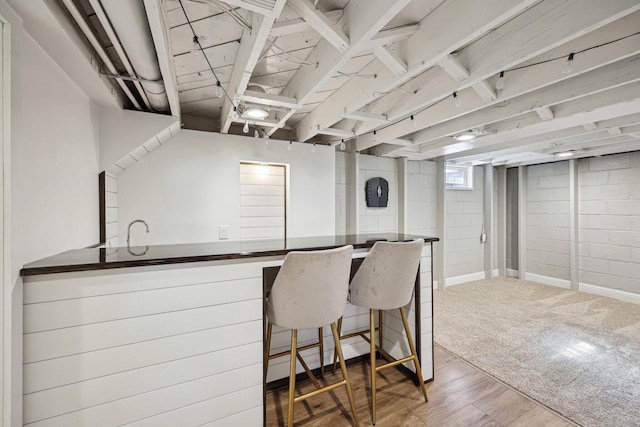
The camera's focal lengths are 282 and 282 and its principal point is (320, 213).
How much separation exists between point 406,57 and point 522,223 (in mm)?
4958

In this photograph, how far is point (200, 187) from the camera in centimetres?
282

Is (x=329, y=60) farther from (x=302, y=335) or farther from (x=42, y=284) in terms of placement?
(x=302, y=335)

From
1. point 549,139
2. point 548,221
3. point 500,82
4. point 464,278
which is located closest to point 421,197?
point 464,278

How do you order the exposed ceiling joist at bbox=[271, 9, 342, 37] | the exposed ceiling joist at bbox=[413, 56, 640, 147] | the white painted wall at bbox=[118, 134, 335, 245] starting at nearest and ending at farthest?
1. the exposed ceiling joist at bbox=[271, 9, 342, 37]
2. the exposed ceiling joist at bbox=[413, 56, 640, 147]
3. the white painted wall at bbox=[118, 134, 335, 245]

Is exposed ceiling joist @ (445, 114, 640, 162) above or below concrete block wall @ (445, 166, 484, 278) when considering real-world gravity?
above

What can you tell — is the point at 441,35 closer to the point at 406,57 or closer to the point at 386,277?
the point at 406,57

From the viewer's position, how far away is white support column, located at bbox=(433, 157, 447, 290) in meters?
4.64

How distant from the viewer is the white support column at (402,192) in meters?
4.33

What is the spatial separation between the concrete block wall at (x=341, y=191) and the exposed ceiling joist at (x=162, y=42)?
2.42m

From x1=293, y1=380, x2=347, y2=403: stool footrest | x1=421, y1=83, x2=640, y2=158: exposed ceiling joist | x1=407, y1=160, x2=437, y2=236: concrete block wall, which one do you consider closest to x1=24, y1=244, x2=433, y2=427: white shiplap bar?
x1=293, y1=380, x2=347, y2=403: stool footrest

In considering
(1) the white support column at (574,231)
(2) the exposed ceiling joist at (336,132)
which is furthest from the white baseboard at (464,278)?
(2) the exposed ceiling joist at (336,132)

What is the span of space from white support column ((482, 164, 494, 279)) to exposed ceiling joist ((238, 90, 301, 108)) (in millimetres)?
4511

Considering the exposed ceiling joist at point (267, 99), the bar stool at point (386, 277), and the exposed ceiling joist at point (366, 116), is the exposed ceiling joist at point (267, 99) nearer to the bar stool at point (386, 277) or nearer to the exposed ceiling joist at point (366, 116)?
the exposed ceiling joist at point (366, 116)

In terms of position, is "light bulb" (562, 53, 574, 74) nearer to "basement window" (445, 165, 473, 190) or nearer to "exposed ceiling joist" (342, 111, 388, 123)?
"exposed ceiling joist" (342, 111, 388, 123)
